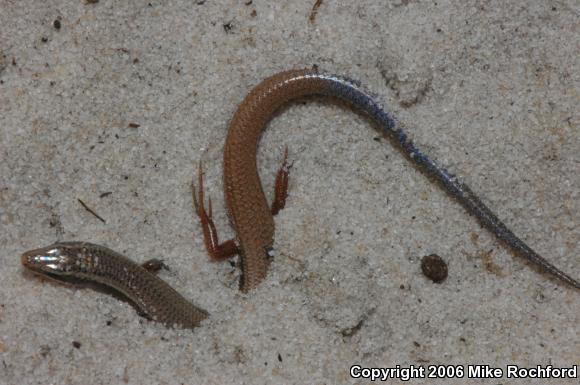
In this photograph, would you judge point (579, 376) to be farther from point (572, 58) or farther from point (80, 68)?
point (80, 68)

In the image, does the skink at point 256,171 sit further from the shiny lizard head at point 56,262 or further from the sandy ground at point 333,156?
the shiny lizard head at point 56,262

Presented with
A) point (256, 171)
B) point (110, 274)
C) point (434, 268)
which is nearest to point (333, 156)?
point (256, 171)

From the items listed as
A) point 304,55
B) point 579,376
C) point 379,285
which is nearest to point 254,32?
point 304,55

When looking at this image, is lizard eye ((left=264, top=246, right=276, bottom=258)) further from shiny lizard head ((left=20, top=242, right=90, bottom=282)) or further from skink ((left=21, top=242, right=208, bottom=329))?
shiny lizard head ((left=20, top=242, right=90, bottom=282))

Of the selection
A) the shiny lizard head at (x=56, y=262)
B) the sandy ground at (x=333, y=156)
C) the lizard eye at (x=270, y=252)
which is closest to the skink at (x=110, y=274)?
→ the shiny lizard head at (x=56, y=262)

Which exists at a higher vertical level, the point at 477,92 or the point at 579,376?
the point at 477,92

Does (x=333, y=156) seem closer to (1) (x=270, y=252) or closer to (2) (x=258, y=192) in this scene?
(2) (x=258, y=192)

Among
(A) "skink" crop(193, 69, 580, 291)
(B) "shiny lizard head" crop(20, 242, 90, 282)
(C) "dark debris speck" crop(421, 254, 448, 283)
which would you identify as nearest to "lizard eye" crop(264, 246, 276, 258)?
(A) "skink" crop(193, 69, 580, 291)
